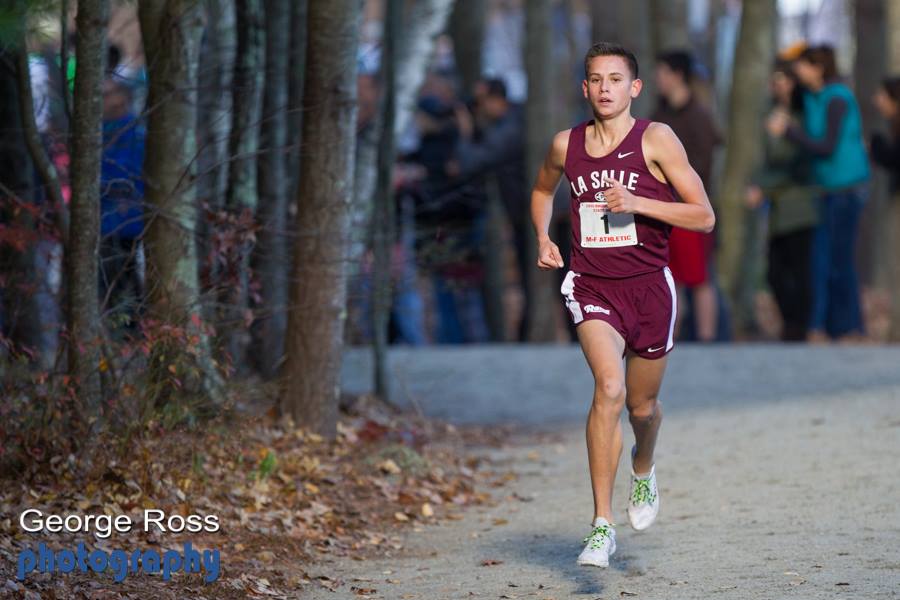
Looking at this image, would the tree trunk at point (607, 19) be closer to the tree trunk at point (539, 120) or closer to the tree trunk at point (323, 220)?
the tree trunk at point (539, 120)

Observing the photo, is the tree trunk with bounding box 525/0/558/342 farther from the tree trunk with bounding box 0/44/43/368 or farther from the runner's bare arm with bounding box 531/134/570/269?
the runner's bare arm with bounding box 531/134/570/269

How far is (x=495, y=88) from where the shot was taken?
15.9 meters

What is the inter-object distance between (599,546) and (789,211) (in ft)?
30.4

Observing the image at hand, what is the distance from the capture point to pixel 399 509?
344 inches

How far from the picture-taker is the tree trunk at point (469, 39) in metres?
20.8

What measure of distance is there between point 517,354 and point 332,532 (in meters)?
6.43

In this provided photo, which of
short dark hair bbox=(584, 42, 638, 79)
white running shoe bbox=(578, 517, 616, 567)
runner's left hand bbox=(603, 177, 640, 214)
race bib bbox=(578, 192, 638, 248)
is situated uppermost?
short dark hair bbox=(584, 42, 638, 79)

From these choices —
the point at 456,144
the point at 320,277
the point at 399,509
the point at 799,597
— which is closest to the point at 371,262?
the point at 320,277

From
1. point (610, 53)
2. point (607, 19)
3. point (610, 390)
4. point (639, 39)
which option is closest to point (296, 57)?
point (610, 53)

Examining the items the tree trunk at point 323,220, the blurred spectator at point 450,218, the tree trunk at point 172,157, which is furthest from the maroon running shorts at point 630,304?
the blurred spectator at point 450,218

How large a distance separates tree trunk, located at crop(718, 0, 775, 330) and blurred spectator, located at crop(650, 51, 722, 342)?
11.0 feet

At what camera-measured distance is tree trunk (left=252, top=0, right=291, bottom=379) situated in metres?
10.0

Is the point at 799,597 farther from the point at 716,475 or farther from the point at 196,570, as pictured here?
the point at 716,475

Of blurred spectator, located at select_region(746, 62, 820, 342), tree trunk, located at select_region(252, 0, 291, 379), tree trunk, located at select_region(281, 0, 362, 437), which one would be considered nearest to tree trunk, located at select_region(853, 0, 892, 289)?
blurred spectator, located at select_region(746, 62, 820, 342)
